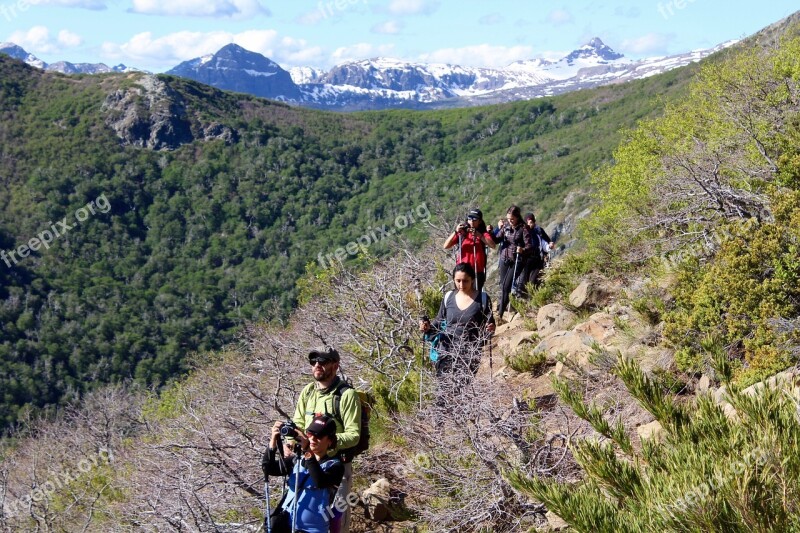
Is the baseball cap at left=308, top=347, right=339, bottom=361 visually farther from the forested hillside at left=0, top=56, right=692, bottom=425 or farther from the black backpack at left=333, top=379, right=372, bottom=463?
the forested hillside at left=0, top=56, right=692, bottom=425

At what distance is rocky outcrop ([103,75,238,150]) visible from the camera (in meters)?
112

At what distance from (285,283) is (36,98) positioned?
202ft

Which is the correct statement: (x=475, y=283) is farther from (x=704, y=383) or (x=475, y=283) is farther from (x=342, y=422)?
(x=342, y=422)

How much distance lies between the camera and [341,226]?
328 feet

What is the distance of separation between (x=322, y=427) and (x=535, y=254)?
589cm

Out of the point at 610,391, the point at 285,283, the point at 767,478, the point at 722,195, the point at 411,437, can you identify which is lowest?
the point at 285,283

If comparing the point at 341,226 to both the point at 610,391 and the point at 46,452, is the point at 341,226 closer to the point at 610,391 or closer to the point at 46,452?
the point at 46,452

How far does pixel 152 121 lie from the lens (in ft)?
373

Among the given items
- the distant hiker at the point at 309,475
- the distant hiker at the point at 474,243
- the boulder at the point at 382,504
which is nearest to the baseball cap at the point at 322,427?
the distant hiker at the point at 309,475

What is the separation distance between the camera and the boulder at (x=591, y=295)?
8078 millimetres

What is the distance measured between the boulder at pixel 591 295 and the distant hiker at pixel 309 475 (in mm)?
4987

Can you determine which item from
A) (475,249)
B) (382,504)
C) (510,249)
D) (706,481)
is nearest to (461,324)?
(382,504)

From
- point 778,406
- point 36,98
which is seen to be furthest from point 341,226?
point 778,406

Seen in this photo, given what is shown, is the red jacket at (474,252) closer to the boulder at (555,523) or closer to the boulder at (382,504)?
the boulder at (382,504)
